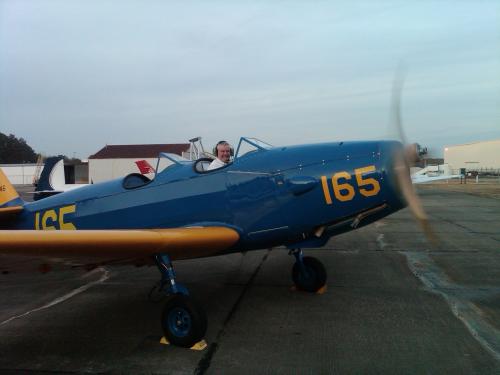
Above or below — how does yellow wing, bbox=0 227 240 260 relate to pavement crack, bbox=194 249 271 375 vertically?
above

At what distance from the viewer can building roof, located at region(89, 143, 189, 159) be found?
42031 mm

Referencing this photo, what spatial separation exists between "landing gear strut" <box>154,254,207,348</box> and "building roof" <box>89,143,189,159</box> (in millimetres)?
37579

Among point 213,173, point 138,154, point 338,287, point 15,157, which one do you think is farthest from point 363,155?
point 15,157

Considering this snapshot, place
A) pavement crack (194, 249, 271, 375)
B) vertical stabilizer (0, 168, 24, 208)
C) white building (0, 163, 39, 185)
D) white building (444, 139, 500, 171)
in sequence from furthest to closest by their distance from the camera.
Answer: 1. white building (444, 139, 500, 171)
2. white building (0, 163, 39, 185)
3. vertical stabilizer (0, 168, 24, 208)
4. pavement crack (194, 249, 271, 375)

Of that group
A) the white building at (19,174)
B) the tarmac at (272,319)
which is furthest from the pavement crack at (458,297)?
the white building at (19,174)

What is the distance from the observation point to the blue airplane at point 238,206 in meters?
4.23

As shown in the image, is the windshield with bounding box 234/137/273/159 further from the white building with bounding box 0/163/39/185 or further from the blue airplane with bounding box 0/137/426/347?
the white building with bounding box 0/163/39/185

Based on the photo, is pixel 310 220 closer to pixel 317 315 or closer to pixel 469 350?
pixel 317 315

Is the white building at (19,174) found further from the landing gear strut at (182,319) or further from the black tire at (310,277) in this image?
the landing gear strut at (182,319)

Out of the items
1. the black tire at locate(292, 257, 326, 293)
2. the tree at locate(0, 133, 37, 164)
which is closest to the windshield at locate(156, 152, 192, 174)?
the black tire at locate(292, 257, 326, 293)

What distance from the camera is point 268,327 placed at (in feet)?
15.3

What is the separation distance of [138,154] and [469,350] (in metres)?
40.8

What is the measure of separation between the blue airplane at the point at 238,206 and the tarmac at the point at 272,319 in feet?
1.83

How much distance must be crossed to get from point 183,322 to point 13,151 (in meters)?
109
